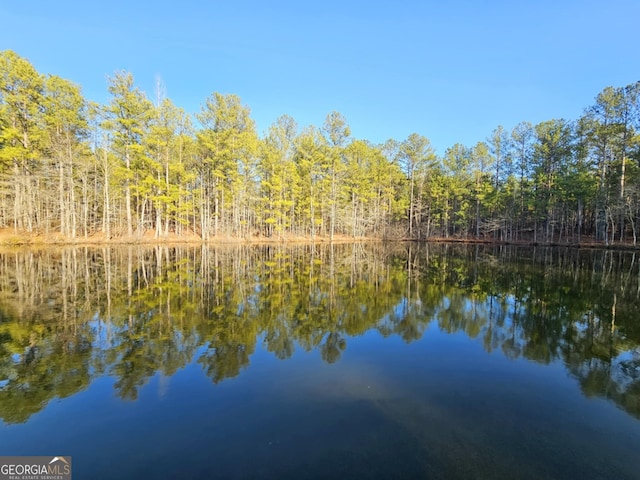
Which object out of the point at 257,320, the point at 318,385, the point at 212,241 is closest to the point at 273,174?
the point at 212,241

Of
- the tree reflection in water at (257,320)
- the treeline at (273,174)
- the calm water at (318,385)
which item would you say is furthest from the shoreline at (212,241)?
the calm water at (318,385)

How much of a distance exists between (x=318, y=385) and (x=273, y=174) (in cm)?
3669

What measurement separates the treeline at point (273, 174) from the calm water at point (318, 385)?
25.8m

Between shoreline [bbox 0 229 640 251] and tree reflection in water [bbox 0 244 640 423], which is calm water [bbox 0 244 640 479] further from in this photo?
shoreline [bbox 0 229 640 251]

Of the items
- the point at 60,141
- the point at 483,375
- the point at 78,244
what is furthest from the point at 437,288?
the point at 60,141

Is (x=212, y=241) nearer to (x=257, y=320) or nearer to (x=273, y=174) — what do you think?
(x=273, y=174)

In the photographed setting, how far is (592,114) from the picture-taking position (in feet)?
128

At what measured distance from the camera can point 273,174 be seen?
39938mm

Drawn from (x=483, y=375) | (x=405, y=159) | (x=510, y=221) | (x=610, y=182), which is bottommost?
(x=483, y=375)

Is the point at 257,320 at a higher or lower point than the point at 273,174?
lower

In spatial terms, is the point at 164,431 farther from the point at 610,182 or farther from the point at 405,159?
the point at 405,159

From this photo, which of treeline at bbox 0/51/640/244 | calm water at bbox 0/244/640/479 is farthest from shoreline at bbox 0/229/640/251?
calm water at bbox 0/244/640/479

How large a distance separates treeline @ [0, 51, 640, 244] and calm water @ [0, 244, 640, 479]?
25.8 metres

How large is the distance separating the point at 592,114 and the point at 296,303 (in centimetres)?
4775
